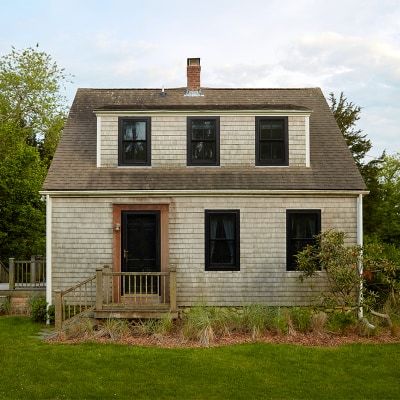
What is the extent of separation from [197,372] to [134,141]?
747 cm

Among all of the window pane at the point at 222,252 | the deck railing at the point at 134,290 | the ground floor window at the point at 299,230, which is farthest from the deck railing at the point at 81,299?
the ground floor window at the point at 299,230

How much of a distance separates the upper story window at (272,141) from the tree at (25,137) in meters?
13.1

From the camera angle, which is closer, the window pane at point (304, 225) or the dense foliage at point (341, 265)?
the dense foliage at point (341, 265)

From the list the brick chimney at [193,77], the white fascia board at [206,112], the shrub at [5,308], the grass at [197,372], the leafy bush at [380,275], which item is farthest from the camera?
the brick chimney at [193,77]

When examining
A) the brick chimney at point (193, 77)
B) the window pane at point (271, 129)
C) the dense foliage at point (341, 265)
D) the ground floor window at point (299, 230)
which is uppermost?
the brick chimney at point (193, 77)

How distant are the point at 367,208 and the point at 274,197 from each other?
524 inches

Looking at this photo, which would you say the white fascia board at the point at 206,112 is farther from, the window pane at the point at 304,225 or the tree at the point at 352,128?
the tree at the point at 352,128

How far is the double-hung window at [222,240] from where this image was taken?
560 inches

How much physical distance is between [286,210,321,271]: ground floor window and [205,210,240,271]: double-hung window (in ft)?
4.49

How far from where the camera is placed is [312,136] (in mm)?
16031

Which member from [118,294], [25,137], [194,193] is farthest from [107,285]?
[25,137]

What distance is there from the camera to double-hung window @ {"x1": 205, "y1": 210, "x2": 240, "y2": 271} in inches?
560

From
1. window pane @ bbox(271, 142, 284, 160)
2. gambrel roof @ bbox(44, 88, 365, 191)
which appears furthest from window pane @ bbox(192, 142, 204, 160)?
window pane @ bbox(271, 142, 284, 160)

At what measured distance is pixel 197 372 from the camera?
371 inches
